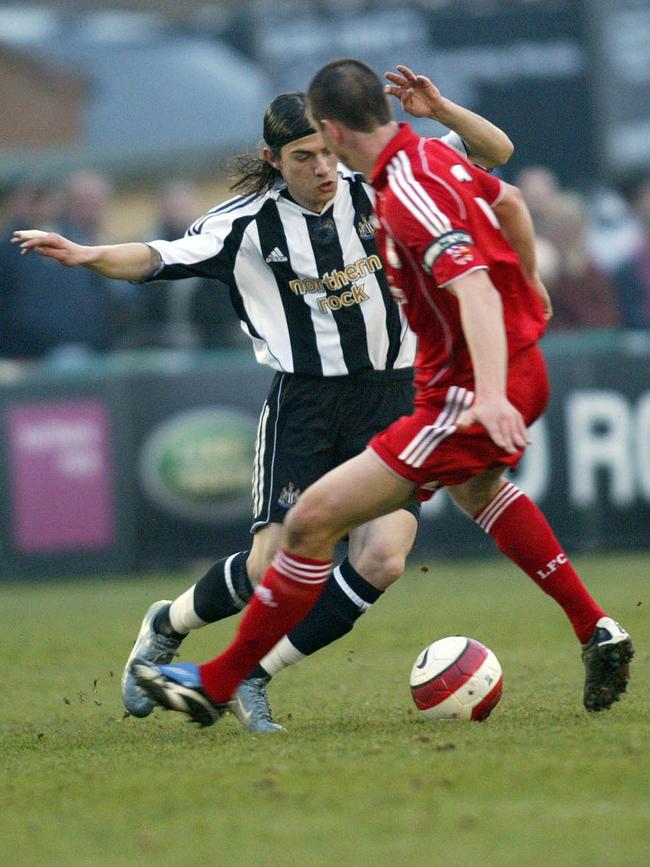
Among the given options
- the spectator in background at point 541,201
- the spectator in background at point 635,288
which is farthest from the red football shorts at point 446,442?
the spectator in background at point 635,288

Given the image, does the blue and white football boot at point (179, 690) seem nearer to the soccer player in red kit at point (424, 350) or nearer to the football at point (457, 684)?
the soccer player in red kit at point (424, 350)

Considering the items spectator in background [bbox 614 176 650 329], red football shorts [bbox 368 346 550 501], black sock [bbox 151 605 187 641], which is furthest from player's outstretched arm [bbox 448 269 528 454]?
spectator in background [bbox 614 176 650 329]

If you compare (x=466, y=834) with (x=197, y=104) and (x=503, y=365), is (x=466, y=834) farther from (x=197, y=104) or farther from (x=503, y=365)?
(x=197, y=104)

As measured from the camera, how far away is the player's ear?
6.03 metres

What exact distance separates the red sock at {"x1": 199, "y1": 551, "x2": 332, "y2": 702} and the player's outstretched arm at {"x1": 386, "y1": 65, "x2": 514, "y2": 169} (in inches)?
62.5

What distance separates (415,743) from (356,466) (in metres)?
0.85

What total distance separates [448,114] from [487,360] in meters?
1.32

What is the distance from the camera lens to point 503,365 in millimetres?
4754

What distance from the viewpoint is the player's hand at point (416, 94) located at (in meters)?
5.74

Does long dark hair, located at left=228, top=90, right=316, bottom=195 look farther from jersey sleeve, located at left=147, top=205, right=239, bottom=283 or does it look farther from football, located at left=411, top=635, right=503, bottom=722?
football, located at left=411, top=635, right=503, bottom=722

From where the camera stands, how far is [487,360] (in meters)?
4.73

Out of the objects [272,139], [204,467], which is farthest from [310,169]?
[204,467]

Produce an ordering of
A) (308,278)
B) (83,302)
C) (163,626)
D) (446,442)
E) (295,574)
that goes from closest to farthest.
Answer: (446,442)
(295,574)
(308,278)
(163,626)
(83,302)

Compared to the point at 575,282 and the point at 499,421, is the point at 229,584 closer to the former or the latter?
the point at 499,421
